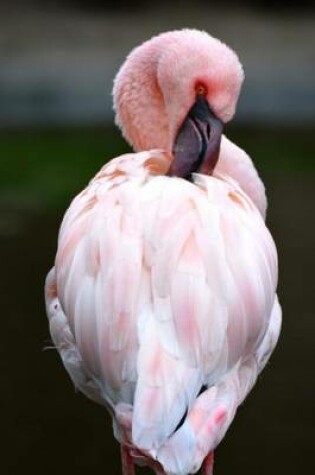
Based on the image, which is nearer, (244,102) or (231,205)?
(231,205)

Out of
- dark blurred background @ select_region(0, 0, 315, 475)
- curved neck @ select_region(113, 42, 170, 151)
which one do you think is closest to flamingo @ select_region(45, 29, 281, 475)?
curved neck @ select_region(113, 42, 170, 151)

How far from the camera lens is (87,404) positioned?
5324mm

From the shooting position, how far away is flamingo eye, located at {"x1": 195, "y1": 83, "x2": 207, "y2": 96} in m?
3.71

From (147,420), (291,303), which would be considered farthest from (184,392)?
(291,303)

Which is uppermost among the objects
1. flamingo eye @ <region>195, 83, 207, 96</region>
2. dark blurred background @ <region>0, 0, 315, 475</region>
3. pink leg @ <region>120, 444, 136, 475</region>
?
flamingo eye @ <region>195, 83, 207, 96</region>

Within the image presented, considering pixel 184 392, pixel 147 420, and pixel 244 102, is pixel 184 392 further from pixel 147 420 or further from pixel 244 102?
pixel 244 102

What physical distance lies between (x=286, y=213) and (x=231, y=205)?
503 cm

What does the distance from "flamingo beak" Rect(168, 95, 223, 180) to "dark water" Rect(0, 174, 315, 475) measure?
1377mm

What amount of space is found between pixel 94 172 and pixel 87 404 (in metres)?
4.40

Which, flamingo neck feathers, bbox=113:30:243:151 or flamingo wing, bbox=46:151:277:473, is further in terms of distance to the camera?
flamingo neck feathers, bbox=113:30:243:151

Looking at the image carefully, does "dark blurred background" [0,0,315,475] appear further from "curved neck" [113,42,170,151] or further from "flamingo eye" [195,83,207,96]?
"flamingo eye" [195,83,207,96]

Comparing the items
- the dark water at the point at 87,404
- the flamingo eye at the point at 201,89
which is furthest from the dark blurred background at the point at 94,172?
the flamingo eye at the point at 201,89

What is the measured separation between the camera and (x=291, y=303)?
6434 mm

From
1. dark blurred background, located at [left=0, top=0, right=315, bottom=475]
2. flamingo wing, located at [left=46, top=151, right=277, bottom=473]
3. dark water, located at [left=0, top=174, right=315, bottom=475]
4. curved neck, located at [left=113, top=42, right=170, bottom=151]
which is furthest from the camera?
dark blurred background, located at [left=0, top=0, right=315, bottom=475]
